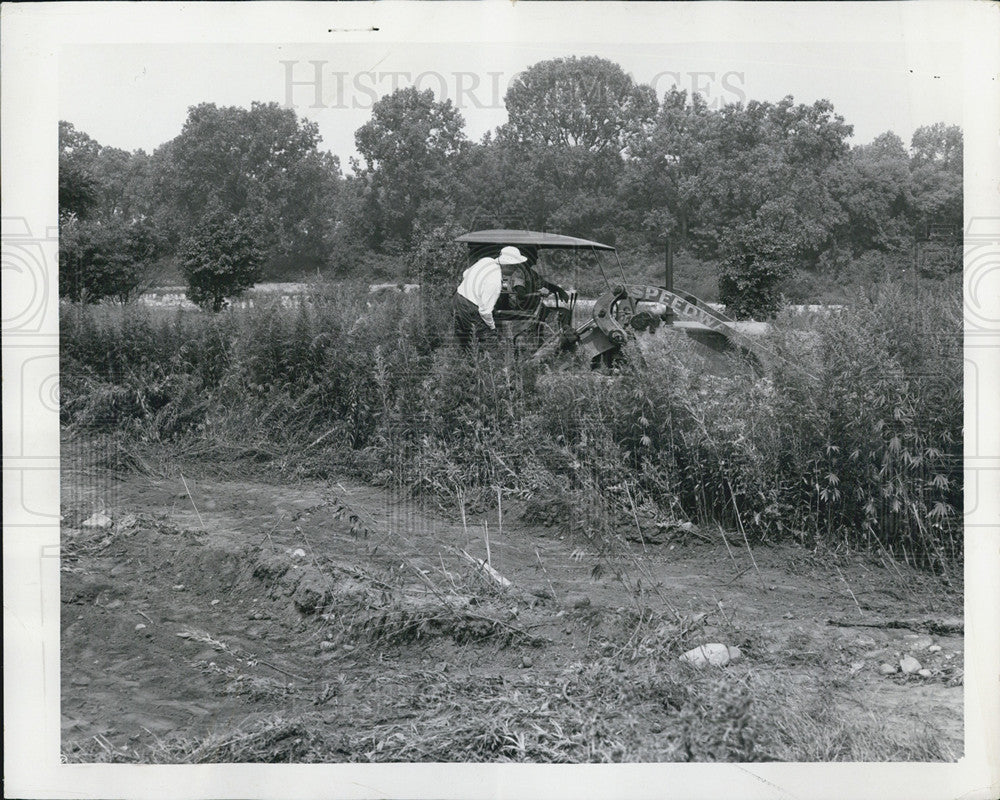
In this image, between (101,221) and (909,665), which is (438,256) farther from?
(909,665)

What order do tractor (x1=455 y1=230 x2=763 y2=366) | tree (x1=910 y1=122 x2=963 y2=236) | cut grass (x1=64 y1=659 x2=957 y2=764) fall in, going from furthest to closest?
tractor (x1=455 y1=230 x2=763 y2=366) → tree (x1=910 y1=122 x2=963 y2=236) → cut grass (x1=64 y1=659 x2=957 y2=764)

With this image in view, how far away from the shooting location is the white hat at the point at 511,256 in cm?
477

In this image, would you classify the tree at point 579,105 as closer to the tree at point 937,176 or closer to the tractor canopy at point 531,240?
the tractor canopy at point 531,240

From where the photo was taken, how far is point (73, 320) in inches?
183

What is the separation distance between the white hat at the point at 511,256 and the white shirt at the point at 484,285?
4cm

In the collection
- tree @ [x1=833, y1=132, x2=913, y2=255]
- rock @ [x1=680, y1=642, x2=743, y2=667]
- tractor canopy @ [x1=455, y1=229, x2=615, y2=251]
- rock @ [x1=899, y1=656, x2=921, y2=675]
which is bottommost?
rock @ [x1=899, y1=656, x2=921, y2=675]

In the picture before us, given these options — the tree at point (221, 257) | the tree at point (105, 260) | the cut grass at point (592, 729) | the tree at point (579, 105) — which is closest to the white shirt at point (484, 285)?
the tree at point (579, 105)

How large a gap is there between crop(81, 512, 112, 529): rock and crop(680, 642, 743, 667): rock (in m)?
3.00

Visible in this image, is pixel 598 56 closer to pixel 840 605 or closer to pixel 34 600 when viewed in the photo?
pixel 840 605

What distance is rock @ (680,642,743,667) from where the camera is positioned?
11.4ft

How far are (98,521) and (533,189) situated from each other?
9.42 ft

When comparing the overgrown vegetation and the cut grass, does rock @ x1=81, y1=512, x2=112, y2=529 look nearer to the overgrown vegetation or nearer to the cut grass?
the overgrown vegetation

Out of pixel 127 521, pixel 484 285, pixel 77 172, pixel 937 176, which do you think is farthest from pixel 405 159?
pixel 937 176

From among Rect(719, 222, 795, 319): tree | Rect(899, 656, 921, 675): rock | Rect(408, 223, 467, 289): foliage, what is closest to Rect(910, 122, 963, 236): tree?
Rect(719, 222, 795, 319): tree
